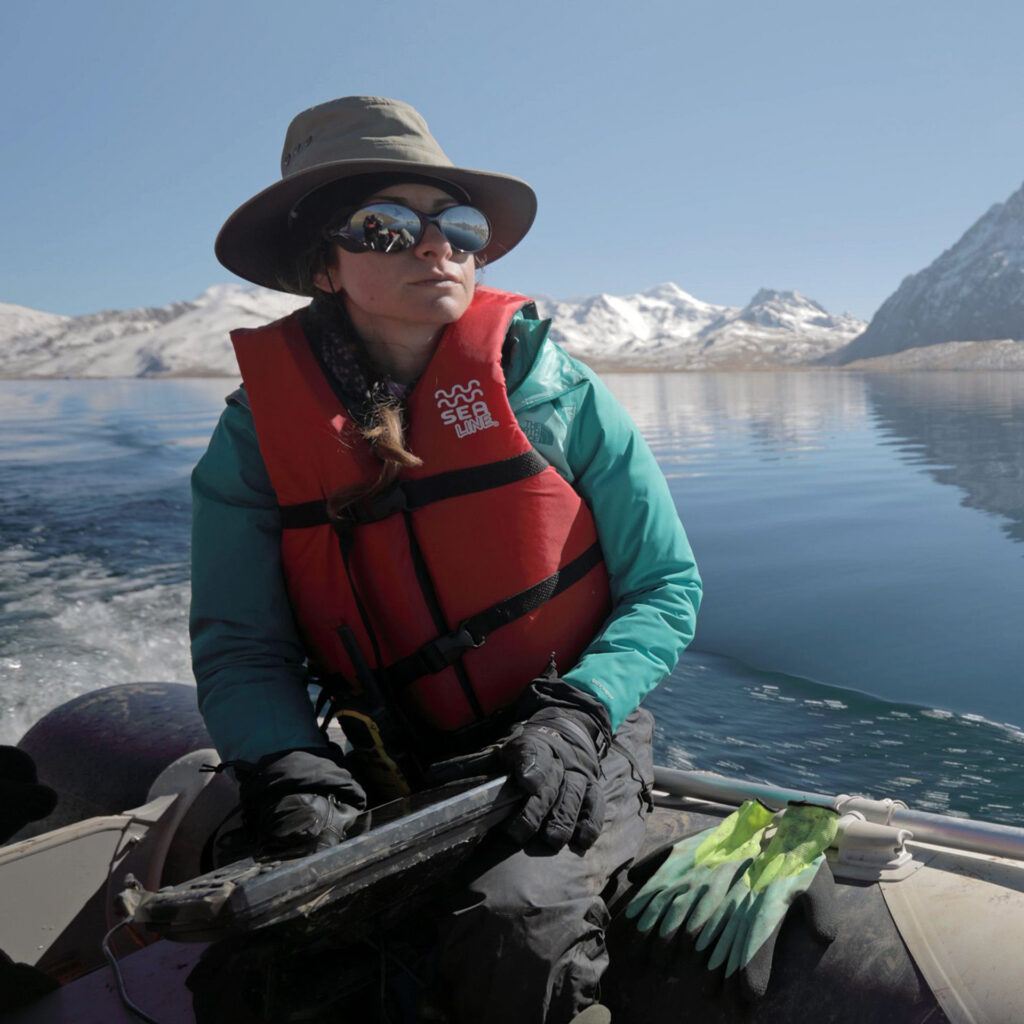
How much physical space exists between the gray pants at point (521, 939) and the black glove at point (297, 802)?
0.92 ft

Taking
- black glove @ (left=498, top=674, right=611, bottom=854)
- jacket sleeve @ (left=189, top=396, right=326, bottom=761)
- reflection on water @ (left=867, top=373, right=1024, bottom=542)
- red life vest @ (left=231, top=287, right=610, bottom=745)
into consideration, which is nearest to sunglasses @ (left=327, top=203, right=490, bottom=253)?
red life vest @ (left=231, top=287, right=610, bottom=745)

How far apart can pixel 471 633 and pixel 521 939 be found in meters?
0.68

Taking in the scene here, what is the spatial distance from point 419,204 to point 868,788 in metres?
2.90

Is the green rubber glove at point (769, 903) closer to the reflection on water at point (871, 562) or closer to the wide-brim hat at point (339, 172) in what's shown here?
the wide-brim hat at point (339, 172)

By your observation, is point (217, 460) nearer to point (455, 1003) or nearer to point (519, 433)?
point (519, 433)

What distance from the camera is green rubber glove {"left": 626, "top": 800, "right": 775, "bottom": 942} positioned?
1688 mm

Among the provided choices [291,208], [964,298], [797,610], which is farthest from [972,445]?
[964,298]

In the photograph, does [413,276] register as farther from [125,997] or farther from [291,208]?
[125,997]

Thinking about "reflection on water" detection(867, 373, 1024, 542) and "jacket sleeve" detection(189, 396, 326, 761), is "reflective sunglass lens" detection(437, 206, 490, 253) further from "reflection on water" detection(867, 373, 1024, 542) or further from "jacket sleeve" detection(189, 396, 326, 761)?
"reflection on water" detection(867, 373, 1024, 542)

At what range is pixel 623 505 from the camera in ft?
6.79

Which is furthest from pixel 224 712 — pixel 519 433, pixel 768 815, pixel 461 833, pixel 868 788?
pixel 868 788

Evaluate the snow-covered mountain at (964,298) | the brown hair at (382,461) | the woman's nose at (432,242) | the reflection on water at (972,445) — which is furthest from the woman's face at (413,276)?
the snow-covered mountain at (964,298)

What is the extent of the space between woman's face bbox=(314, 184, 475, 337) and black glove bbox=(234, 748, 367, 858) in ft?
3.29

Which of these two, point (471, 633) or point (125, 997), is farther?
point (471, 633)
